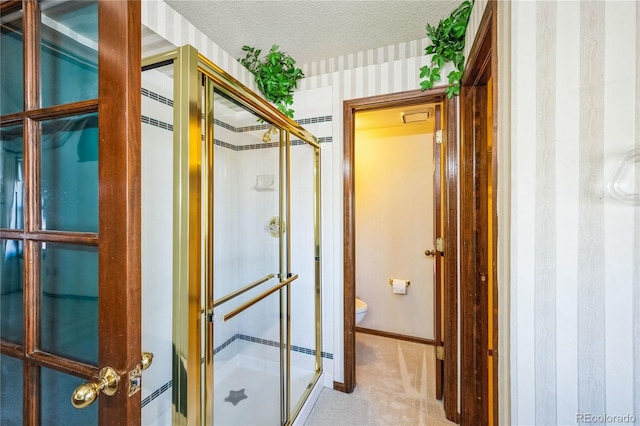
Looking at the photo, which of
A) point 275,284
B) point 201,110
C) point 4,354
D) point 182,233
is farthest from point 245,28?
point 4,354

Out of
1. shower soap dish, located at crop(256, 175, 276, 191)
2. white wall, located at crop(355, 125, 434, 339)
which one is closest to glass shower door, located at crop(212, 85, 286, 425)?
shower soap dish, located at crop(256, 175, 276, 191)

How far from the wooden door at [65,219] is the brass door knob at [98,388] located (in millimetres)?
14

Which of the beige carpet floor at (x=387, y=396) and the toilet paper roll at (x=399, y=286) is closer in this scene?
the beige carpet floor at (x=387, y=396)

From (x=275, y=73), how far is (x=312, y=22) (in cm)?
43

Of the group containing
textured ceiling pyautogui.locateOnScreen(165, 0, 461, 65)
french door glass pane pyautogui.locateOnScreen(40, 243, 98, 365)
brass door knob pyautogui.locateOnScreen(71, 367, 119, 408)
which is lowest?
brass door knob pyautogui.locateOnScreen(71, 367, 119, 408)

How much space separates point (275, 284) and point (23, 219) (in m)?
1.18

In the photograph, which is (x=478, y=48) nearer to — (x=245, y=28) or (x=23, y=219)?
(x=245, y=28)

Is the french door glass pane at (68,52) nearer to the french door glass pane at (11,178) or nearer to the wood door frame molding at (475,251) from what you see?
the french door glass pane at (11,178)

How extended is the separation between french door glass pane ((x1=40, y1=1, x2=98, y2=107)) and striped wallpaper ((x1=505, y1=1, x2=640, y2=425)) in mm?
1163

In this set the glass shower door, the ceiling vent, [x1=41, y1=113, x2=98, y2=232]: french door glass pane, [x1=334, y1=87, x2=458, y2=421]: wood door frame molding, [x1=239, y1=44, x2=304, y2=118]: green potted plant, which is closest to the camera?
[x1=41, y1=113, x2=98, y2=232]: french door glass pane

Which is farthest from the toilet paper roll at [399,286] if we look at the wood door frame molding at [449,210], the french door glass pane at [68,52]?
the french door glass pane at [68,52]

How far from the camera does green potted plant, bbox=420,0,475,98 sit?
1422mm

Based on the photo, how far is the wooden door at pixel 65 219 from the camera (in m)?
0.59

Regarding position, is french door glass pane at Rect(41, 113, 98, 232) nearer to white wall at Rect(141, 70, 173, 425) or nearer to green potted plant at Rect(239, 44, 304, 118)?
white wall at Rect(141, 70, 173, 425)
